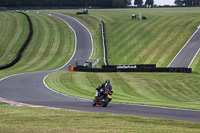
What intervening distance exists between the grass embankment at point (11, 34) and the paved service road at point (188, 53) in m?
29.1

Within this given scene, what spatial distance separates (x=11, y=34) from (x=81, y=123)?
72.0m

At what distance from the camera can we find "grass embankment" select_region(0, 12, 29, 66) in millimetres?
70988

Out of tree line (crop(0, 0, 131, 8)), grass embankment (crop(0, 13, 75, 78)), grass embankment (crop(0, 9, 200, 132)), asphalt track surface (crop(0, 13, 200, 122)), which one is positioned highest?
tree line (crop(0, 0, 131, 8))

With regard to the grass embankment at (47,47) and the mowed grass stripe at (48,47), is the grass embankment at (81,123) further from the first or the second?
the mowed grass stripe at (48,47)

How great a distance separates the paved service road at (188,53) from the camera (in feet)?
194

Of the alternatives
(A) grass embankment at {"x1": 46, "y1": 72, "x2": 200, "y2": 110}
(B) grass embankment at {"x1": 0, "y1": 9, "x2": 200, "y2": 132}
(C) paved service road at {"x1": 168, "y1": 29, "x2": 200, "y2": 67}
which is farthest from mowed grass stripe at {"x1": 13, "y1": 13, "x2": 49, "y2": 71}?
(B) grass embankment at {"x1": 0, "y1": 9, "x2": 200, "y2": 132}

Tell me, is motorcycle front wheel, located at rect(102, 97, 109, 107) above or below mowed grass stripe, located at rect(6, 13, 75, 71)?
above

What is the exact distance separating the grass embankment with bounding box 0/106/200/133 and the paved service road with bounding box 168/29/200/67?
41.9 m

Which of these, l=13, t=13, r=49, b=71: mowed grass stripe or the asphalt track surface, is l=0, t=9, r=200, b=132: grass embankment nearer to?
the asphalt track surface

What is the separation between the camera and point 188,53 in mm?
64375

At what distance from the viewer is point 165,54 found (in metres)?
66.9

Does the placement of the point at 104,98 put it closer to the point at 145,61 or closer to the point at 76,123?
the point at 76,123

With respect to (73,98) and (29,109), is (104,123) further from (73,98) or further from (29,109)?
(73,98)

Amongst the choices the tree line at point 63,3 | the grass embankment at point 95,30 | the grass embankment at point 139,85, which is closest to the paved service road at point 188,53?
the grass embankment at point 139,85
